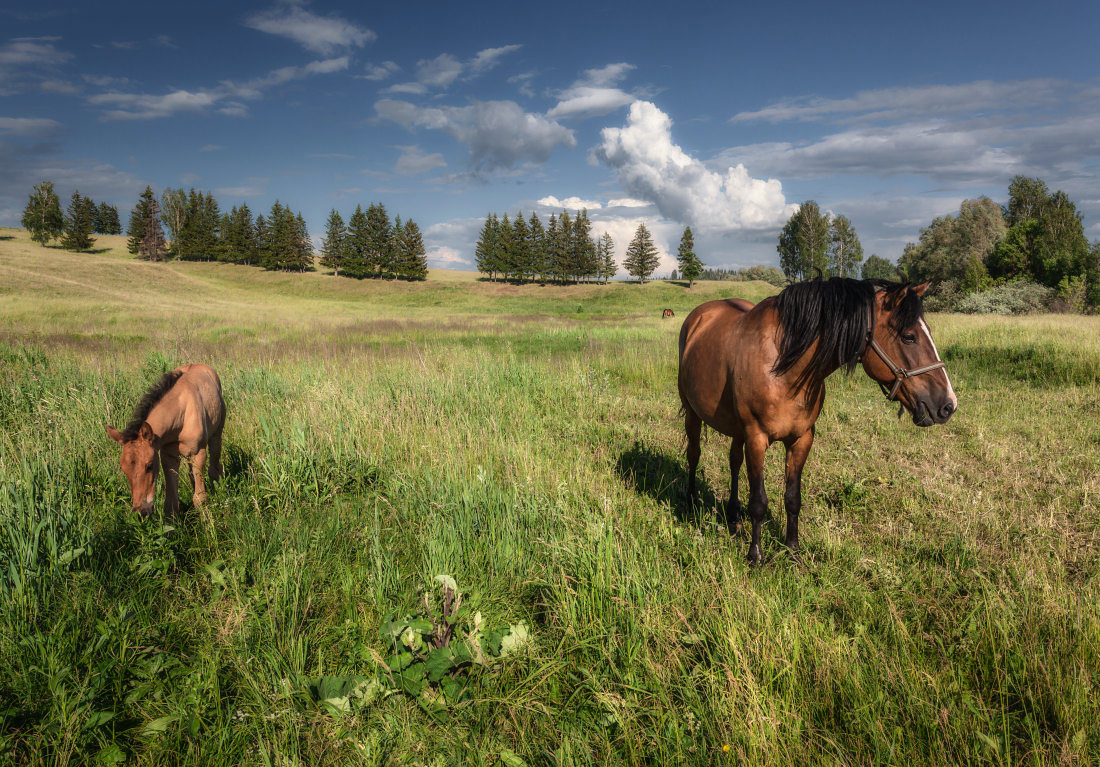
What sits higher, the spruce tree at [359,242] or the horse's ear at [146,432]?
the spruce tree at [359,242]

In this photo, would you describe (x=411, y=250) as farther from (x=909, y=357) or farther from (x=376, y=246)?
(x=909, y=357)

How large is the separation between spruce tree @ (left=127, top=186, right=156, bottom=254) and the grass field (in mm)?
96467

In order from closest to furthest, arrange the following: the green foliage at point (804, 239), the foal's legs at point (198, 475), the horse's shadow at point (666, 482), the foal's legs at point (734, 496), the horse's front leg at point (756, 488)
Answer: the horse's front leg at point (756, 488) → the foal's legs at point (198, 475) → the foal's legs at point (734, 496) → the horse's shadow at point (666, 482) → the green foliage at point (804, 239)

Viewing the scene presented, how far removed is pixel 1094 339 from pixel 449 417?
557 inches

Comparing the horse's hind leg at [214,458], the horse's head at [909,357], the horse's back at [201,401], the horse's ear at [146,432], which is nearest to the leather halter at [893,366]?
the horse's head at [909,357]

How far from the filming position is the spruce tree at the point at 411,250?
7338 cm

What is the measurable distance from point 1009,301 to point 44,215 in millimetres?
110640

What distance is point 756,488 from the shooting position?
3.66m

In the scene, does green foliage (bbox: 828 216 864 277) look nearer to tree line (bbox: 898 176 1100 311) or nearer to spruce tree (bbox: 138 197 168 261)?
tree line (bbox: 898 176 1100 311)

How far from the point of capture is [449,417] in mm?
6516

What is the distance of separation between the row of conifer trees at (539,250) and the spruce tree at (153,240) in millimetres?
50557

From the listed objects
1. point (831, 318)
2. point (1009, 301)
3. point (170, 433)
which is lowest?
point (170, 433)

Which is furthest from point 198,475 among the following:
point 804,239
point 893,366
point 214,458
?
point 804,239

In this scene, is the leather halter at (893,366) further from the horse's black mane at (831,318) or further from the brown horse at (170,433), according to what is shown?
the brown horse at (170,433)
